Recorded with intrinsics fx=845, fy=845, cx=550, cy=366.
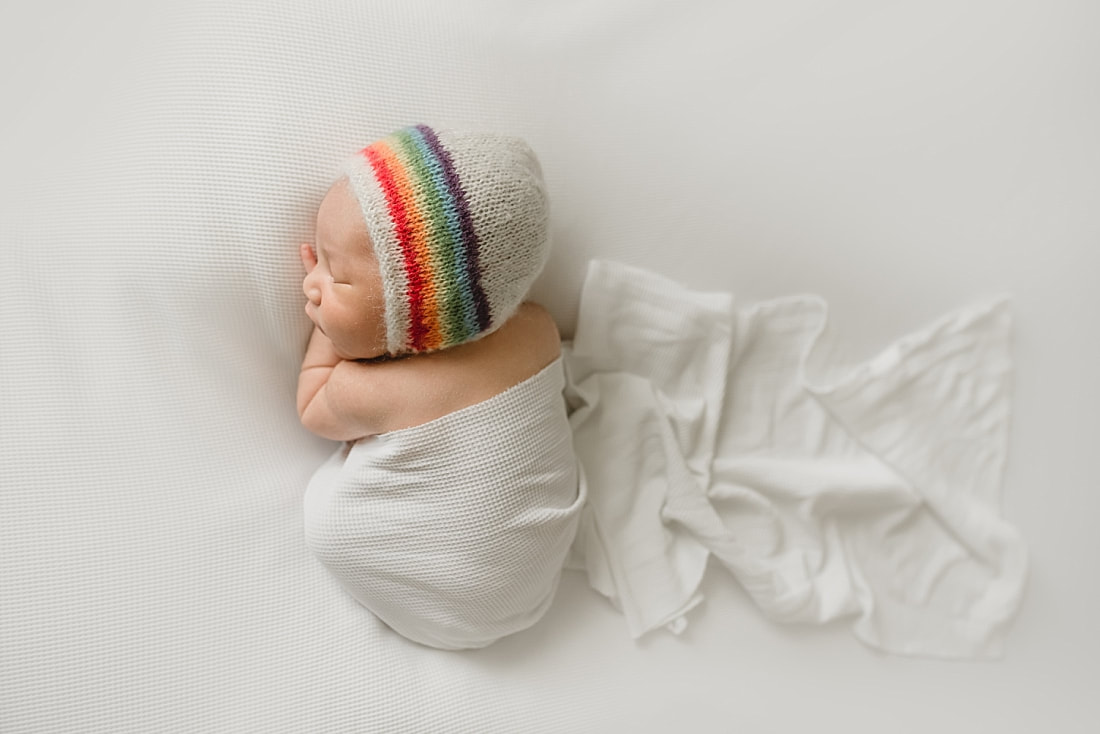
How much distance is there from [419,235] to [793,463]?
0.66m

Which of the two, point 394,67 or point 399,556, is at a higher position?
point 394,67

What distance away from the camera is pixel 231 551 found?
975mm

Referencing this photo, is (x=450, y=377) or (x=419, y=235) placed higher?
(x=419, y=235)

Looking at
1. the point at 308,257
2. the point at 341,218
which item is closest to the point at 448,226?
the point at 341,218

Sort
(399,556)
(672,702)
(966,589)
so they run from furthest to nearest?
(966,589)
(672,702)
(399,556)

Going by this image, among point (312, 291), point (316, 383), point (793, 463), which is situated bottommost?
point (793, 463)

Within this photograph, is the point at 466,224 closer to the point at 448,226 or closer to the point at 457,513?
the point at 448,226

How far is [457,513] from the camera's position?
931 mm

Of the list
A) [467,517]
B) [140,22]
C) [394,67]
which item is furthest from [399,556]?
[140,22]

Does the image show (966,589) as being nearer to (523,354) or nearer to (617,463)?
(617,463)

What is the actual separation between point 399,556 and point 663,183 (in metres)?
0.58

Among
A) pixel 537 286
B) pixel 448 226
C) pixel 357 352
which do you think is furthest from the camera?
pixel 537 286

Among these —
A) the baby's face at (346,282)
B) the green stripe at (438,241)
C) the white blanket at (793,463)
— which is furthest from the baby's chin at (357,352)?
the white blanket at (793,463)

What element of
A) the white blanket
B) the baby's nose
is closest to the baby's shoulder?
the baby's nose
